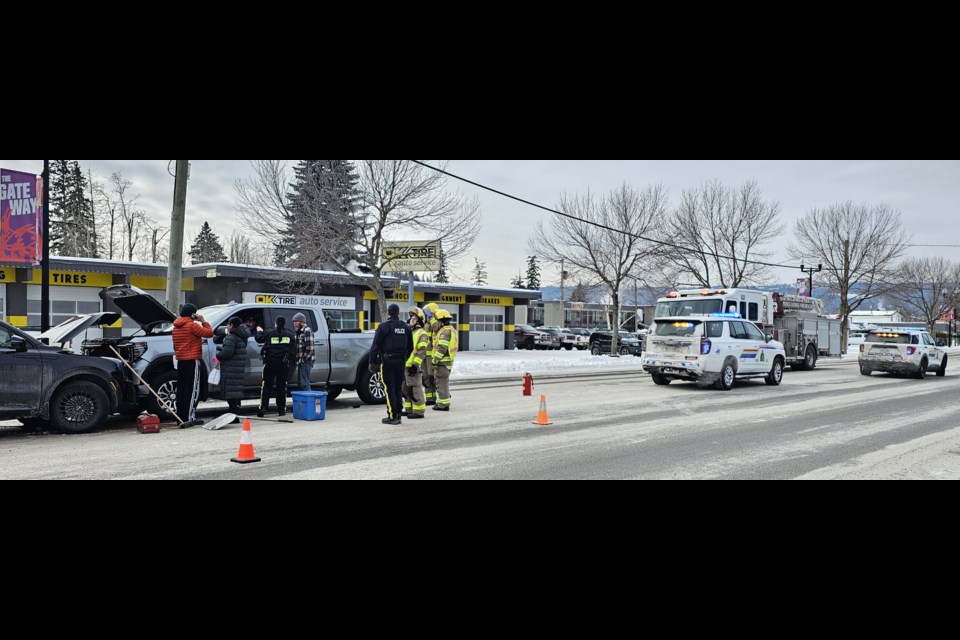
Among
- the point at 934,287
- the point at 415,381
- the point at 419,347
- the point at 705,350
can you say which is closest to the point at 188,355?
the point at 415,381

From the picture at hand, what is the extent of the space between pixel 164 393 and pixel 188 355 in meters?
0.92

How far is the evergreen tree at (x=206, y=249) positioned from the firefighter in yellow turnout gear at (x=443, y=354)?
60.5m

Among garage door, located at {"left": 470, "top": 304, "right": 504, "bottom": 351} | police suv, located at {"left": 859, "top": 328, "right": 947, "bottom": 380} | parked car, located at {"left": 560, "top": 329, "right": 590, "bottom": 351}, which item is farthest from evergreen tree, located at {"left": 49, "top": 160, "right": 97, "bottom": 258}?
police suv, located at {"left": 859, "top": 328, "right": 947, "bottom": 380}

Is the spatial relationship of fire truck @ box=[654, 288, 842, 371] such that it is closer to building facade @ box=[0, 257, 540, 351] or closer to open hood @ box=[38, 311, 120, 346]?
building facade @ box=[0, 257, 540, 351]

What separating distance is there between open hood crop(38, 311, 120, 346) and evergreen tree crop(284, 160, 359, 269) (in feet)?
48.0

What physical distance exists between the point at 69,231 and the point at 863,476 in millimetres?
59488

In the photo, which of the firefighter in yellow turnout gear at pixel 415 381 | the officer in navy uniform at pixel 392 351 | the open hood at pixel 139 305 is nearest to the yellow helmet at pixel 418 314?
the firefighter in yellow turnout gear at pixel 415 381

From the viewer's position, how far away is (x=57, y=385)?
9.81 m

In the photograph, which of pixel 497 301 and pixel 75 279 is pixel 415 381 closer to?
pixel 75 279

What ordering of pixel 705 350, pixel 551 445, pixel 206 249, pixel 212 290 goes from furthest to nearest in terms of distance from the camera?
pixel 206 249, pixel 212 290, pixel 705 350, pixel 551 445

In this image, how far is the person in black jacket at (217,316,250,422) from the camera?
11.0m

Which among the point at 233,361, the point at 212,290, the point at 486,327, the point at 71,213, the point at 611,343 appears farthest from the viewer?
the point at 71,213
